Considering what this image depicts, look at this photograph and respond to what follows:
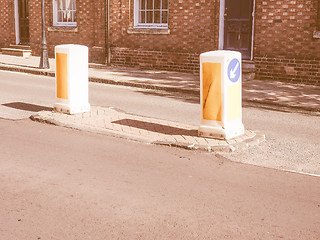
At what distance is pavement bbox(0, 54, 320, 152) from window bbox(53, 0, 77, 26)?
2231mm

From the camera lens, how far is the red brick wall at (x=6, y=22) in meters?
22.8

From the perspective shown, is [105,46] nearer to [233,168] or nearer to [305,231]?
[233,168]

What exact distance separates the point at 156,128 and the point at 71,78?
185 cm

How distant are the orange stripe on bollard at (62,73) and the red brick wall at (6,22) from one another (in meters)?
14.9

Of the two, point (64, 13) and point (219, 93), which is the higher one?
point (64, 13)

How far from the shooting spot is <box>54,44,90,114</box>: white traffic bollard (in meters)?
8.88

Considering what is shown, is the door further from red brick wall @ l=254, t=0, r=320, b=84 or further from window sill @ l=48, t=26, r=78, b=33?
window sill @ l=48, t=26, r=78, b=33

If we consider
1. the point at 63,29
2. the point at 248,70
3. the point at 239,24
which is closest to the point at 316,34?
the point at 248,70

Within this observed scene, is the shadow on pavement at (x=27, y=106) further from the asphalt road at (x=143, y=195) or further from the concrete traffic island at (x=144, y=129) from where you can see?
the asphalt road at (x=143, y=195)

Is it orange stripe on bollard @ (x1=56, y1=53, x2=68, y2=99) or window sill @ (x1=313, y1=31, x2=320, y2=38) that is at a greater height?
window sill @ (x1=313, y1=31, x2=320, y2=38)

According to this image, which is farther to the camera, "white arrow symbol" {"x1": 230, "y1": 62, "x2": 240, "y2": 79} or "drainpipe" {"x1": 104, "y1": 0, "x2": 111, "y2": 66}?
"drainpipe" {"x1": 104, "y1": 0, "x2": 111, "y2": 66}

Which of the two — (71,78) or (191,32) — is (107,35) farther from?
(71,78)

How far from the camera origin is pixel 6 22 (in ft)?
75.7

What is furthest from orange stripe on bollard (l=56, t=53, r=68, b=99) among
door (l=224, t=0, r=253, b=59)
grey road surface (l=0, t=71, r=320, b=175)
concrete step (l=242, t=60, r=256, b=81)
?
door (l=224, t=0, r=253, b=59)
